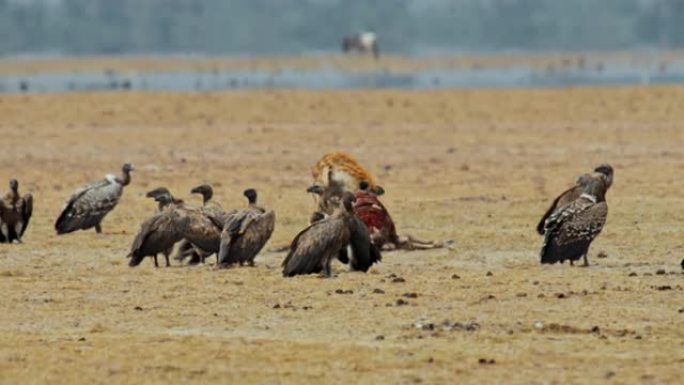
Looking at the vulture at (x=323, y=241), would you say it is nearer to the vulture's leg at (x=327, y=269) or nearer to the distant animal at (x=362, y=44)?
the vulture's leg at (x=327, y=269)

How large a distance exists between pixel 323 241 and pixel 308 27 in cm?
17033

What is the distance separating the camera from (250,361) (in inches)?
462

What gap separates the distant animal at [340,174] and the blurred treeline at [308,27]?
123065mm

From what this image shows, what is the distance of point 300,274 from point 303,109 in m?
23.8

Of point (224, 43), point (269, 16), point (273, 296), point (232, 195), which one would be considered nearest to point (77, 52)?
point (224, 43)

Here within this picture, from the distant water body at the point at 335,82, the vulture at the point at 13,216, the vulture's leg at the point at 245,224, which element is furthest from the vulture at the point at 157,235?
the distant water body at the point at 335,82

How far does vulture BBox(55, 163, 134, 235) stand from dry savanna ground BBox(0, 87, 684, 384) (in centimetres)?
17

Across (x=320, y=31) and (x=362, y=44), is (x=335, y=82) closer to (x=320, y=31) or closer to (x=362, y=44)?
(x=362, y=44)

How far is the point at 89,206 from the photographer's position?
1934cm

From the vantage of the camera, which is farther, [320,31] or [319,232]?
[320,31]

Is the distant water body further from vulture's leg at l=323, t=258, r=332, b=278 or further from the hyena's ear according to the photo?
vulture's leg at l=323, t=258, r=332, b=278

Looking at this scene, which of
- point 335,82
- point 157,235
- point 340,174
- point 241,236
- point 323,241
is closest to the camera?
point 323,241

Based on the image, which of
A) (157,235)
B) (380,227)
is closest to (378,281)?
(157,235)

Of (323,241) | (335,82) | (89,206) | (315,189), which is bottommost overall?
(323,241)
